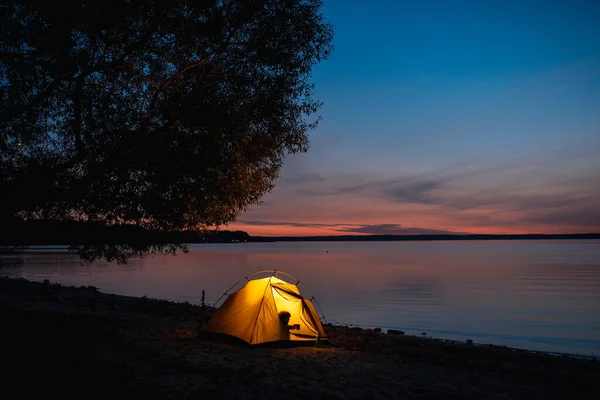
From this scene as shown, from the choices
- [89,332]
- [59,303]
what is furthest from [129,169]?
[59,303]

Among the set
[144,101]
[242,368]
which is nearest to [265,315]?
[242,368]

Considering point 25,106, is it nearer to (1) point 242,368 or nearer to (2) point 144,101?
(2) point 144,101

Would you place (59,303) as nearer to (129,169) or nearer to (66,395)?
(129,169)

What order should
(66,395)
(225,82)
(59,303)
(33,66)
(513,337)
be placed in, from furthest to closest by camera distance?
(513,337) → (59,303) → (225,82) → (33,66) → (66,395)

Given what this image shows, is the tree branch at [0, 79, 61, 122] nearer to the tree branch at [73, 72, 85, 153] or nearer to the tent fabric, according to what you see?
the tree branch at [73, 72, 85, 153]

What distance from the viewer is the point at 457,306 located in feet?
123

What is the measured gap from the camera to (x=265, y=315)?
47.3 feet

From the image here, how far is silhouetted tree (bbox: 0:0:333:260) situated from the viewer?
464 inches

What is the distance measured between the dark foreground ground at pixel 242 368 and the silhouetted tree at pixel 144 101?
11.5ft

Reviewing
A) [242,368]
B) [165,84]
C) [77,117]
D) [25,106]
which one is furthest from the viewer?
[165,84]

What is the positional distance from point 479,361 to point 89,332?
1154 centimetres

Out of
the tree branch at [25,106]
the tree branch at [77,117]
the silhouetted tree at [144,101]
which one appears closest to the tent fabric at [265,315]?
the silhouetted tree at [144,101]

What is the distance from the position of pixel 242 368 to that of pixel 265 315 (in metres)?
3.12

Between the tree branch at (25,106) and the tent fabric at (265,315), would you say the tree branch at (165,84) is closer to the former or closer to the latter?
the tree branch at (25,106)
